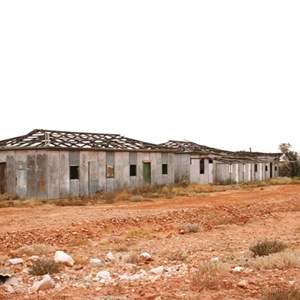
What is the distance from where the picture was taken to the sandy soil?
661 cm

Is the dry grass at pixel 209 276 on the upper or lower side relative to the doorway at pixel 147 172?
lower

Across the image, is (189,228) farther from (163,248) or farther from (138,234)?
(163,248)

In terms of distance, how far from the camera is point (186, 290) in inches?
255

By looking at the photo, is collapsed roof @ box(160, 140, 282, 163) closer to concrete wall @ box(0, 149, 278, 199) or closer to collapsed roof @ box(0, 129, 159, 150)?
concrete wall @ box(0, 149, 278, 199)

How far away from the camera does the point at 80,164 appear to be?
25750 mm

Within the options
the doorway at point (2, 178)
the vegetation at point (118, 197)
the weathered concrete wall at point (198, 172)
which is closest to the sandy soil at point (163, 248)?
the vegetation at point (118, 197)

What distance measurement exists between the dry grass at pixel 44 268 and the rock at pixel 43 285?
0.75 m

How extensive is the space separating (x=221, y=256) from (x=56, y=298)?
3781 mm

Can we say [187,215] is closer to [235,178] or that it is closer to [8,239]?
[8,239]

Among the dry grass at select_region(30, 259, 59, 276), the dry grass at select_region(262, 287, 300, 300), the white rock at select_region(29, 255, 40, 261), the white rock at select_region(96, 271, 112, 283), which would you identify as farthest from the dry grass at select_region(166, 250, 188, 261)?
the dry grass at select_region(262, 287, 300, 300)

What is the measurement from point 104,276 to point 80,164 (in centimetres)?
1846

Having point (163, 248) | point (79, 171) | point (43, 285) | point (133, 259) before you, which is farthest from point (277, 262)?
point (79, 171)

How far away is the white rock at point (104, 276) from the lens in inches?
293

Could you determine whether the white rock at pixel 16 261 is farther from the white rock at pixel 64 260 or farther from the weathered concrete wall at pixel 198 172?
the weathered concrete wall at pixel 198 172
